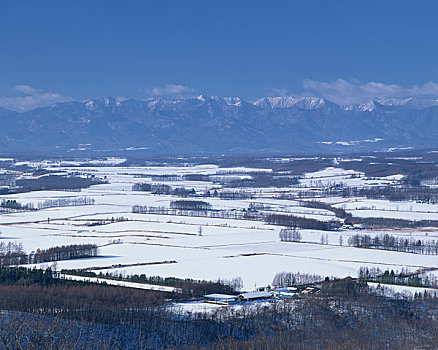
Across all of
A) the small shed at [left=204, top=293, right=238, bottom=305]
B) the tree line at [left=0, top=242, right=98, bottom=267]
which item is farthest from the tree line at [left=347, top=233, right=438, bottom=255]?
the small shed at [left=204, top=293, right=238, bottom=305]

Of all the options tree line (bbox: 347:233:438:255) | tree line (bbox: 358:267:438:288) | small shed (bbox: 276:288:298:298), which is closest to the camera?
small shed (bbox: 276:288:298:298)

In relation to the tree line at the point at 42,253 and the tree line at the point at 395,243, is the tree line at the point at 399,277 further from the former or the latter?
the tree line at the point at 42,253

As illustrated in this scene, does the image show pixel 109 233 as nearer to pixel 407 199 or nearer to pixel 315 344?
pixel 315 344

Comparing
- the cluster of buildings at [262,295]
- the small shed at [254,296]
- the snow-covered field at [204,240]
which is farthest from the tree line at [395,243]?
the small shed at [254,296]

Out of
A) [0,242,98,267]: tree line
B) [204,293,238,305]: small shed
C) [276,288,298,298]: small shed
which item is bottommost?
[204,293,238,305]: small shed

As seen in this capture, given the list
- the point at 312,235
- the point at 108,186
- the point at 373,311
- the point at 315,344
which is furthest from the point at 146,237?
the point at 108,186

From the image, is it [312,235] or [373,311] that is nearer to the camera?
[373,311]

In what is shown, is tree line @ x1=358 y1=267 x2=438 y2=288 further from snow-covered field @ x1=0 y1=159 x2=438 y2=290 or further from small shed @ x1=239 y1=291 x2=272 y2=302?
small shed @ x1=239 y1=291 x2=272 y2=302
